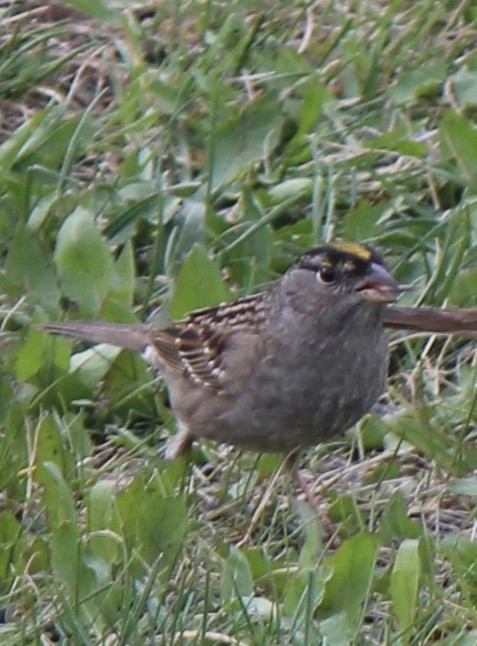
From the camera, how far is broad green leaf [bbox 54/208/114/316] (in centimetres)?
427

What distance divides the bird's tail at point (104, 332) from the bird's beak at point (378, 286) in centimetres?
65

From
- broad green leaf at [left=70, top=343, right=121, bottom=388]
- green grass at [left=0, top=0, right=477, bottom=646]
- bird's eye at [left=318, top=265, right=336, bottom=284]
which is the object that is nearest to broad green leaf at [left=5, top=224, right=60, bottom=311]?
green grass at [left=0, top=0, right=477, bottom=646]

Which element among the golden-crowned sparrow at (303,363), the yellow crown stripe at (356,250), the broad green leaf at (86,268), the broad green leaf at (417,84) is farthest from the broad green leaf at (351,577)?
the broad green leaf at (417,84)

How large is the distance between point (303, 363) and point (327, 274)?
0.61ft

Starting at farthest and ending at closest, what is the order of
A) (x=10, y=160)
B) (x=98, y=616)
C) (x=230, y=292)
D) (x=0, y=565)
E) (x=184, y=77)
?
(x=184, y=77)
(x=10, y=160)
(x=230, y=292)
(x=0, y=565)
(x=98, y=616)

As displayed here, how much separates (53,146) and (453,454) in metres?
1.49

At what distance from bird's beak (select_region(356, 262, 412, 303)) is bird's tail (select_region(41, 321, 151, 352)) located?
0.65m

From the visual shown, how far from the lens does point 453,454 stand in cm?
386

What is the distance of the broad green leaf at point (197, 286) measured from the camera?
420cm

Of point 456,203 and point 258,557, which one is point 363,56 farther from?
point 258,557

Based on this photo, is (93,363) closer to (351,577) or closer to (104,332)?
(104,332)

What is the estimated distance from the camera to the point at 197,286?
425 cm

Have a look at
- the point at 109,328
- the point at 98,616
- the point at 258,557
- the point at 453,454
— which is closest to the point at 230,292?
the point at 109,328

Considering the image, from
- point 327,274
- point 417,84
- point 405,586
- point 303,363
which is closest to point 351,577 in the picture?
point 405,586
